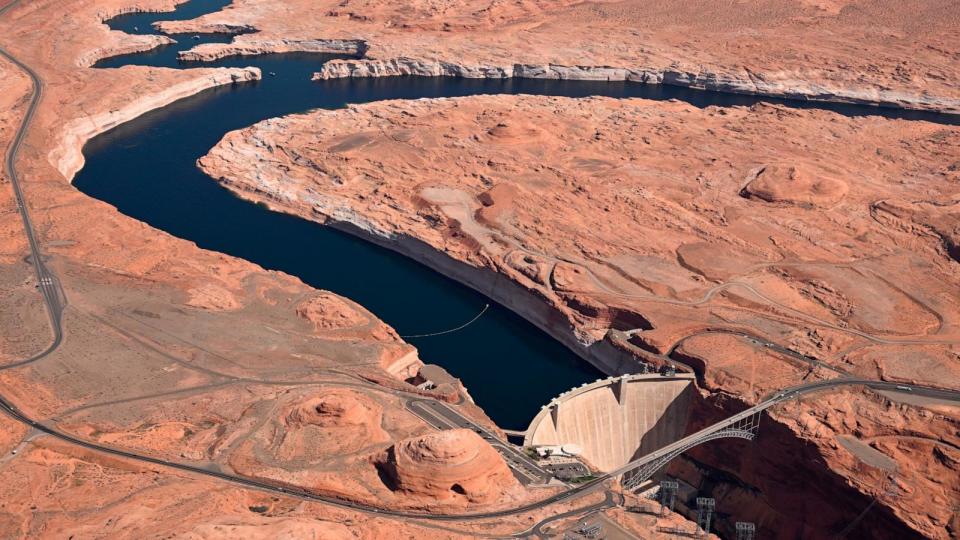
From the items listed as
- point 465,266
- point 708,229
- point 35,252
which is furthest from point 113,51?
point 708,229

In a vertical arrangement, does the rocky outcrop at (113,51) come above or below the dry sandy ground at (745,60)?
below

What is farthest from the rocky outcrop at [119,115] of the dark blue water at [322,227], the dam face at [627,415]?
the dam face at [627,415]

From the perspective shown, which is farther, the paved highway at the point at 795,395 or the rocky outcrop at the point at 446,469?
the paved highway at the point at 795,395

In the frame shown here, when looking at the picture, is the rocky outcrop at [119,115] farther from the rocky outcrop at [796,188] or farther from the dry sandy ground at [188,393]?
the rocky outcrop at [796,188]

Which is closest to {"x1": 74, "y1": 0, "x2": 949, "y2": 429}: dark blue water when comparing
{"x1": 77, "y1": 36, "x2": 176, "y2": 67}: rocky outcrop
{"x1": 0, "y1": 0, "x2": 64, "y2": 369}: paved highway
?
{"x1": 77, "y1": 36, "x2": 176, "y2": 67}: rocky outcrop

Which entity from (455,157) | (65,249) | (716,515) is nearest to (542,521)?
(716,515)

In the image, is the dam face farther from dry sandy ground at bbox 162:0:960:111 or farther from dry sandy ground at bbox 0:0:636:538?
dry sandy ground at bbox 162:0:960:111

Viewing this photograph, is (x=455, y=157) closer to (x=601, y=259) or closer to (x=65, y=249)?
(x=601, y=259)
